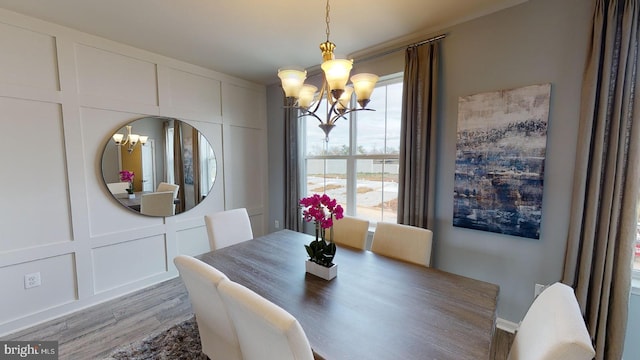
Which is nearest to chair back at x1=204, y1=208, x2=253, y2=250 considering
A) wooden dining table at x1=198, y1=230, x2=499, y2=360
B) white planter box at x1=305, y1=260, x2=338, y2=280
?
wooden dining table at x1=198, y1=230, x2=499, y2=360

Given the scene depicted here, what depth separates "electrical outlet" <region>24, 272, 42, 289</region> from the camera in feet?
7.10

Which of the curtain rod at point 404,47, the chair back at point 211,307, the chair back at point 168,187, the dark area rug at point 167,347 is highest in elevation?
the curtain rod at point 404,47

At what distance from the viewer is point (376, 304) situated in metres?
1.24

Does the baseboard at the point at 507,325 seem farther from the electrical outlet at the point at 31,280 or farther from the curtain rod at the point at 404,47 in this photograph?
the electrical outlet at the point at 31,280

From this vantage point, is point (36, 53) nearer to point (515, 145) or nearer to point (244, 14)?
point (244, 14)

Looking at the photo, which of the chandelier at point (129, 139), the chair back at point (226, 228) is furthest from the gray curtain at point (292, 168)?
the chandelier at point (129, 139)

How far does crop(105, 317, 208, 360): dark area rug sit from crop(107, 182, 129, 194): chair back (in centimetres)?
147

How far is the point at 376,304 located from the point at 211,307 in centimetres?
79

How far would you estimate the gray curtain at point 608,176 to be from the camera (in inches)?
61.7

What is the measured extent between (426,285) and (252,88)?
3.42m

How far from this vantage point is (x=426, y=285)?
55.6 inches

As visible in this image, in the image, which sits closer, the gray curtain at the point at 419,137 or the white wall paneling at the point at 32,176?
the white wall paneling at the point at 32,176

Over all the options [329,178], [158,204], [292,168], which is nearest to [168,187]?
[158,204]

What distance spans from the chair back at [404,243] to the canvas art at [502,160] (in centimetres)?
64
